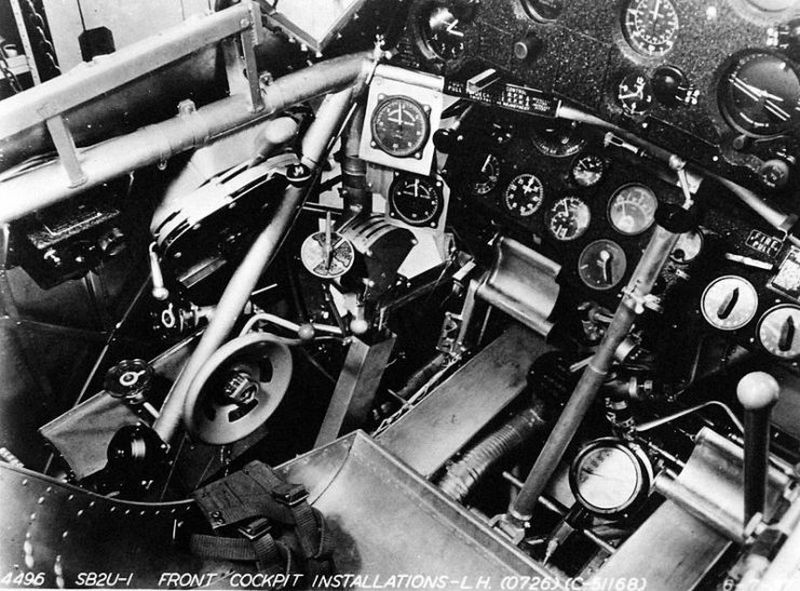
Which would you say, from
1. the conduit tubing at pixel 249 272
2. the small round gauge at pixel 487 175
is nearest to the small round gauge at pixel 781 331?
the small round gauge at pixel 487 175

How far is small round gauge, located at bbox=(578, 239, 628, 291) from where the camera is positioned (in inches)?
129

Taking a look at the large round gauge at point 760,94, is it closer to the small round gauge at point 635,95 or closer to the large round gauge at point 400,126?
the small round gauge at point 635,95

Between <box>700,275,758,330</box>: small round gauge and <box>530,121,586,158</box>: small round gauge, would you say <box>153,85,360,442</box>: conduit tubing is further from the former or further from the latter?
<box>700,275,758,330</box>: small round gauge

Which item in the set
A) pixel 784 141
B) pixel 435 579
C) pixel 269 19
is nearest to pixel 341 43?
pixel 269 19

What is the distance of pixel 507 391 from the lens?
11.4 ft

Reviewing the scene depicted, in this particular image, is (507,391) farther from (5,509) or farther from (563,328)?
(5,509)

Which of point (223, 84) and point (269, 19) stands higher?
point (269, 19)

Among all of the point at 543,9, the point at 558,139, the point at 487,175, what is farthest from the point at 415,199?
the point at 543,9

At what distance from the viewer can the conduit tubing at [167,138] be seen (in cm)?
250

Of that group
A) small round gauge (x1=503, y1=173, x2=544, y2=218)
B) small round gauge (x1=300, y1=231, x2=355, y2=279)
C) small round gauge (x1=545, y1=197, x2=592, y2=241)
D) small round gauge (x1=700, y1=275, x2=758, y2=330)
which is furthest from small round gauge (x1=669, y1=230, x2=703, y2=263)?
small round gauge (x1=300, y1=231, x2=355, y2=279)

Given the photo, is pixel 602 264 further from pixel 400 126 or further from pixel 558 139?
pixel 400 126

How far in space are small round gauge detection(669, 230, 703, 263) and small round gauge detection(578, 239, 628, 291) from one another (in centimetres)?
29

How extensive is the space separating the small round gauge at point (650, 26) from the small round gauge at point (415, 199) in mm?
1242

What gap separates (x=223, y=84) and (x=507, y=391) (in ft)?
6.55
